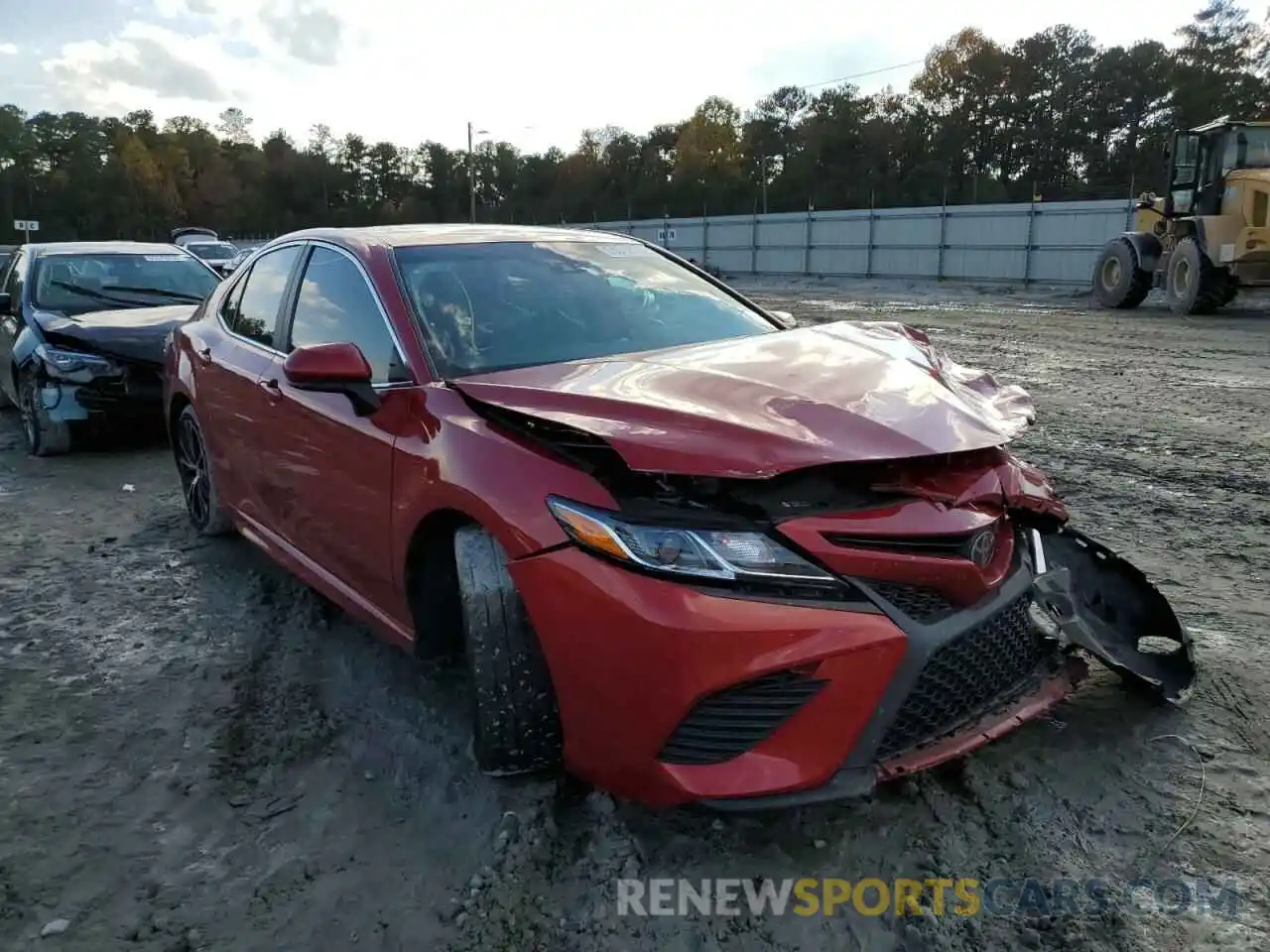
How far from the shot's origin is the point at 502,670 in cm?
240

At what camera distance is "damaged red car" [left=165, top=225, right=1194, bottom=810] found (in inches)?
82.7

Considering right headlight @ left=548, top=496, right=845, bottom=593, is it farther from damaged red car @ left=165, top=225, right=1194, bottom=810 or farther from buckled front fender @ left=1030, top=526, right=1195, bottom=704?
buckled front fender @ left=1030, top=526, right=1195, bottom=704

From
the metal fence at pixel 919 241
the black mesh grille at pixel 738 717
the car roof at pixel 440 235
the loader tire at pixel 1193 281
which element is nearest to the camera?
the black mesh grille at pixel 738 717

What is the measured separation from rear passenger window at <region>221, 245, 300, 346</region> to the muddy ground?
1.14 m

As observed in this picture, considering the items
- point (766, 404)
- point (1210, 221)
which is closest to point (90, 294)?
point (766, 404)

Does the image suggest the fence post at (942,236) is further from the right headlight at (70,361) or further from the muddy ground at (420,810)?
the muddy ground at (420,810)

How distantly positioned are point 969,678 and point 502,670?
1.14 m

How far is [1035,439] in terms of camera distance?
6566mm

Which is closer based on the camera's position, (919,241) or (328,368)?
(328,368)

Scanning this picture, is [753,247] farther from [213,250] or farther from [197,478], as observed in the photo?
[197,478]

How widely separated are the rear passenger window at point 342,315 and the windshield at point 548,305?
14cm

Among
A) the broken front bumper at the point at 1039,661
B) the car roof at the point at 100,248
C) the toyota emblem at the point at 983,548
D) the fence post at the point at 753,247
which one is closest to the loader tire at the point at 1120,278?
the car roof at the point at 100,248

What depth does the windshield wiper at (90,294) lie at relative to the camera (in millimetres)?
7789

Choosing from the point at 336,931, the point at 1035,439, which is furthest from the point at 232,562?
the point at 1035,439
